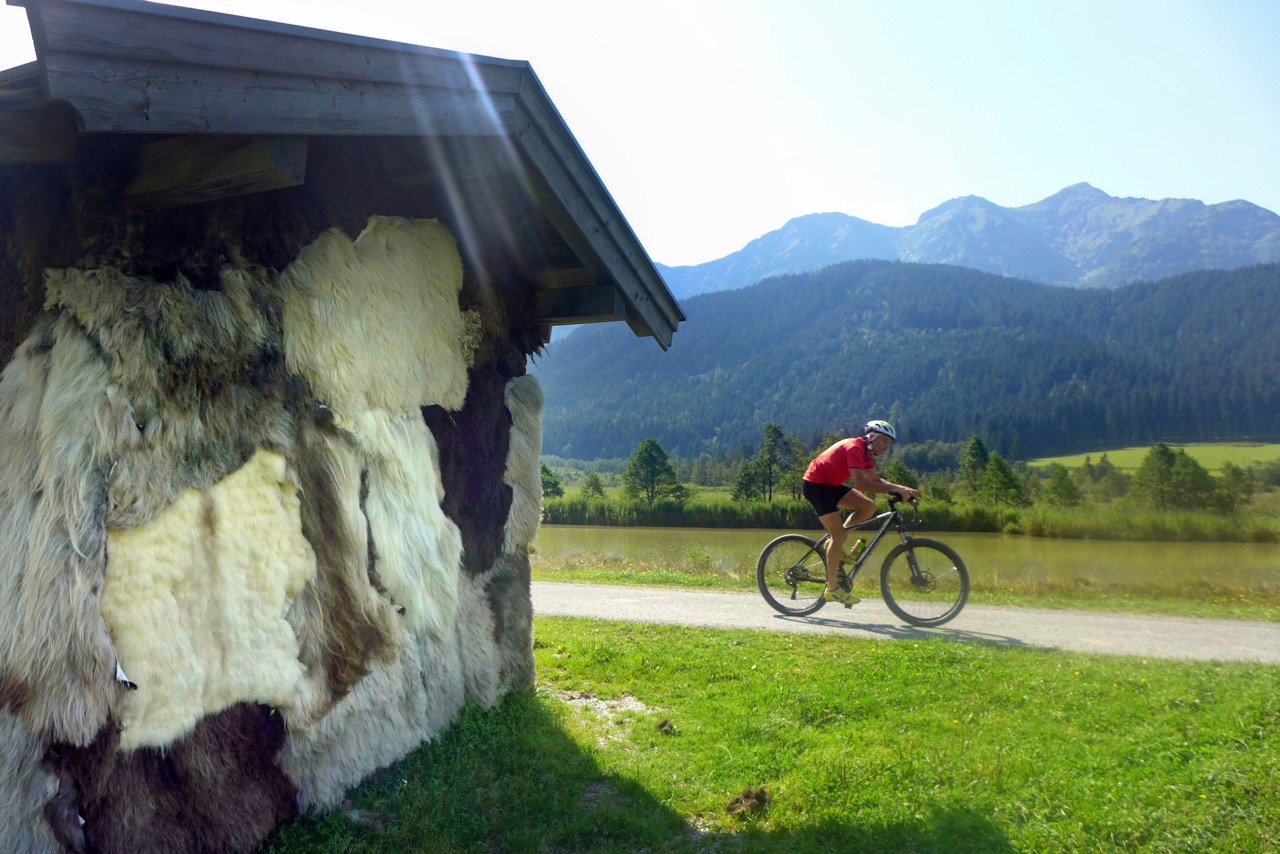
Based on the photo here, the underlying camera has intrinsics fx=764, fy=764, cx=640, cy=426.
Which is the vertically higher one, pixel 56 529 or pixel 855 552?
pixel 56 529

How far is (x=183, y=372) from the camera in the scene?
3.01 meters

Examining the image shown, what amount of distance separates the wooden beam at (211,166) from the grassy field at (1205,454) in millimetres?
82588

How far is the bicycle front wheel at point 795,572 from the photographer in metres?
8.85

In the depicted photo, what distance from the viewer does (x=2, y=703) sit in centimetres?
233

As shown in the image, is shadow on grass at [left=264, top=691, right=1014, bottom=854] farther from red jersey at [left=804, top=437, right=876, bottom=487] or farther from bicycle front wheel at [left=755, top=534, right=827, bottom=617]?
bicycle front wheel at [left=755, top=534, right=827, bottom=617]

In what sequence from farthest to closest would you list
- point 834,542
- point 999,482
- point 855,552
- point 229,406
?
1. point 999,482
2. point 855,552
3. point 834,542
4. point 229,406

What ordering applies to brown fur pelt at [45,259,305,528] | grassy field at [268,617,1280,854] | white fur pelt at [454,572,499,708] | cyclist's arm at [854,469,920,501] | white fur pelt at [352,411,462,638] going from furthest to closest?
cyclist's arm at [854,469,920,501] < white fur pelt at [454,572,499,708] < white fur pelt at [352,411,462,638] < grassy field at [268,617,1280,854] < brown fur pelt at [45,259,305,528]

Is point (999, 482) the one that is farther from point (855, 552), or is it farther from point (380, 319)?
point (380, 319)

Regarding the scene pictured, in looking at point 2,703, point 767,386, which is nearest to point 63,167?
point 2,703

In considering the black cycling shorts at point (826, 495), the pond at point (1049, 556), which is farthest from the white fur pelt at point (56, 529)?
the pond at point (1049, 556)

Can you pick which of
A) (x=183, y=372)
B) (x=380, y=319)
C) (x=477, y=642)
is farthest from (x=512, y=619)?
(x=183, y=372)

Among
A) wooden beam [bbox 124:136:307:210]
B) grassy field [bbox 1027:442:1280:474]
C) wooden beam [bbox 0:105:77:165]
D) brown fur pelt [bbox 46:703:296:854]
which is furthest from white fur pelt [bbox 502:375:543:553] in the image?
grassy field [bbox 1027:442:1280:474]

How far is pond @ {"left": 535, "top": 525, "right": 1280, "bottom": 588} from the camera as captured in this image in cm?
1469

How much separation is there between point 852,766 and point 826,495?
420cm
